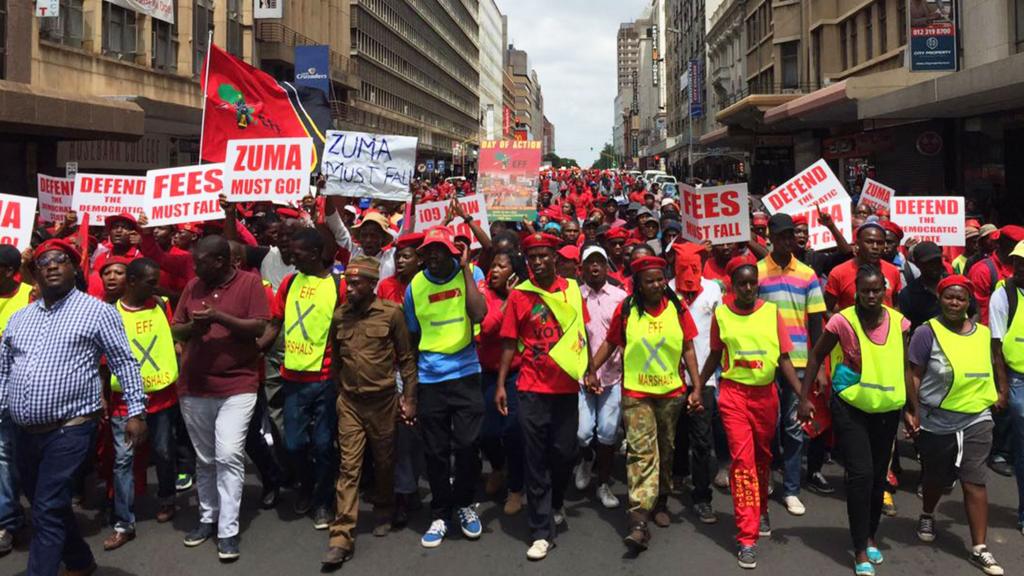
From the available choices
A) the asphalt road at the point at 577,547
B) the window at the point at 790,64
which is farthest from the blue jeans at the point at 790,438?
the window at the point at 790,64

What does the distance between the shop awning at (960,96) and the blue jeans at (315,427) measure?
12.4 meters

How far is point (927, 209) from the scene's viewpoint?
8617 mm

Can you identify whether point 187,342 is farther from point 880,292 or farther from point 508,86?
point 508,86

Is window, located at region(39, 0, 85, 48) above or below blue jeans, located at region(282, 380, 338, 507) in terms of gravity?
above

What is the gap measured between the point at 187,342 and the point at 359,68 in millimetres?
53913

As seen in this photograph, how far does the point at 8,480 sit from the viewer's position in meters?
5.20

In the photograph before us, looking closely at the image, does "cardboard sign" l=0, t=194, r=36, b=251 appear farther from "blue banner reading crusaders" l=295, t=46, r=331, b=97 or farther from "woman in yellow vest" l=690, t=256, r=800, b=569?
"blue banner reading crusaders" l=295, t=46, r=331, b=97

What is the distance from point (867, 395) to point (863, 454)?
334 millimetres

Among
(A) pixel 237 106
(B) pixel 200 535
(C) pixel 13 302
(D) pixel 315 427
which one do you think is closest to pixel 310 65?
(A) pixel 237 106

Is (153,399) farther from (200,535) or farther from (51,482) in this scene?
(51,482)

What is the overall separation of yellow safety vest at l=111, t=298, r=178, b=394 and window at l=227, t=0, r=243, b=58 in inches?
1150

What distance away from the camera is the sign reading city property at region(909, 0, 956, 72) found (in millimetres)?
21938

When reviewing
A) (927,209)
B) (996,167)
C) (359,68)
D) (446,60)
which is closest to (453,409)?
(927,209)

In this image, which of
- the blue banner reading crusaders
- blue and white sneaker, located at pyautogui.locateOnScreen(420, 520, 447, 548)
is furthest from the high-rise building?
blue and white sneaker, located at pyautogui.locateOnScreen(420, 520, 447, 548)
